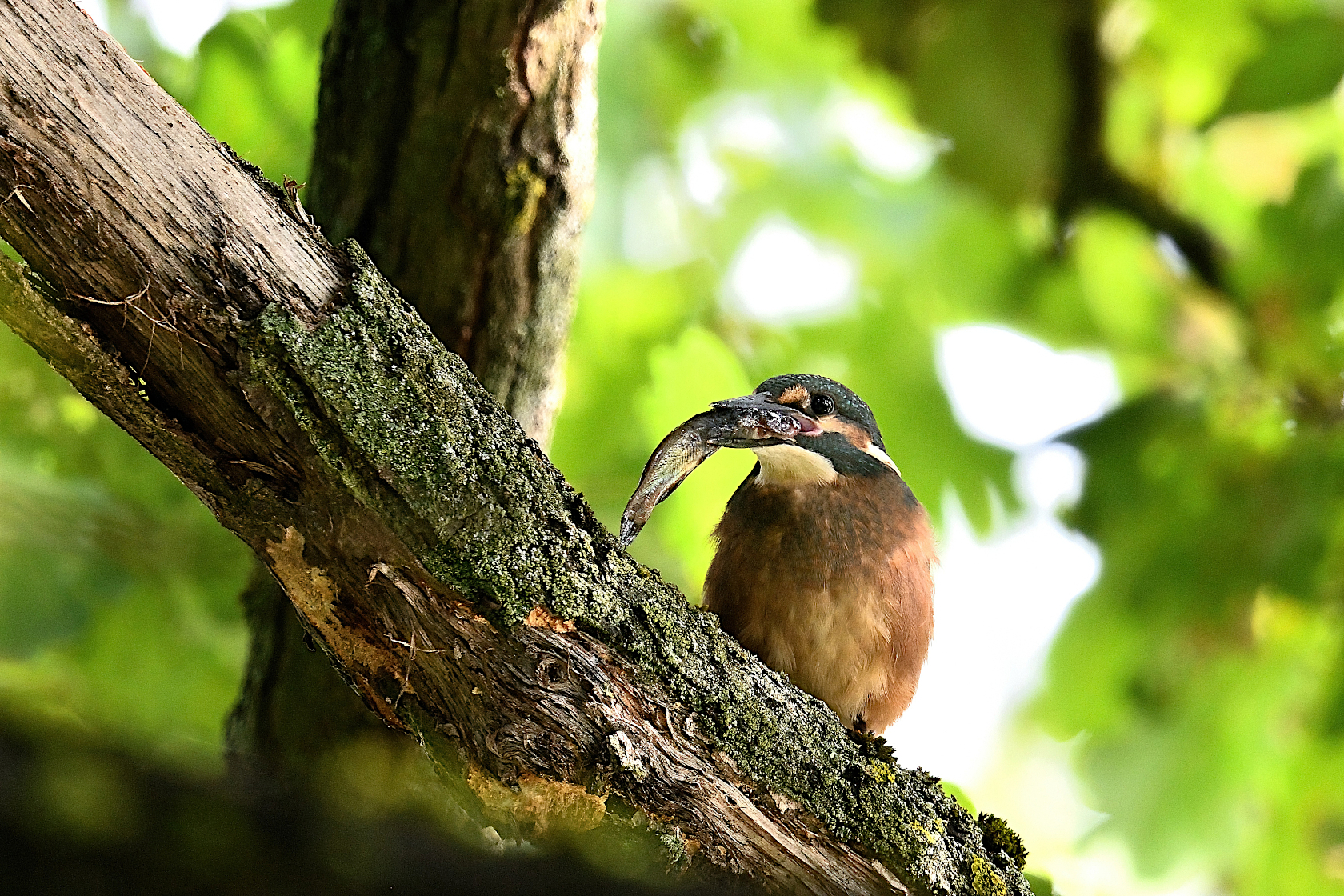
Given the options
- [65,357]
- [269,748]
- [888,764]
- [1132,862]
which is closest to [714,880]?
[888,764]

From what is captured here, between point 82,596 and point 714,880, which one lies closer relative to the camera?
point 714,880

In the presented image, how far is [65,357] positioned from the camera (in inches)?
85.5

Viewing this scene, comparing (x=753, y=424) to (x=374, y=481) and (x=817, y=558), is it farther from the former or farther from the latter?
(x=374, y=481)

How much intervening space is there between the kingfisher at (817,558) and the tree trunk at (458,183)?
742 mm

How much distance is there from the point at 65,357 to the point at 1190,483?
4.86 meters

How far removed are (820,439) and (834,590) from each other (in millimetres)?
596

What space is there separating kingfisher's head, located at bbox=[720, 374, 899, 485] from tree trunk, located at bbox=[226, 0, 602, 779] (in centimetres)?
76

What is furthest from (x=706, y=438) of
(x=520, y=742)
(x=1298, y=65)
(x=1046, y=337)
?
(x=1298, y=65)

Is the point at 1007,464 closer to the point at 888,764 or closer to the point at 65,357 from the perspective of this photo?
the point at 888,764

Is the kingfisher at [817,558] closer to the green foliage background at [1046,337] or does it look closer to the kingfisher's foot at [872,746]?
the kingfisher's foot at [872,746]

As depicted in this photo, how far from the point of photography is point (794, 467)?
13.0 ft

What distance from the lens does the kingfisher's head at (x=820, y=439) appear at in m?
3.96

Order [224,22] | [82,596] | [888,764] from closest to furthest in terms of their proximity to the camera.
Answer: [888,764] → [82,596] → [224,22]

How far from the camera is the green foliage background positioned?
4.96m
